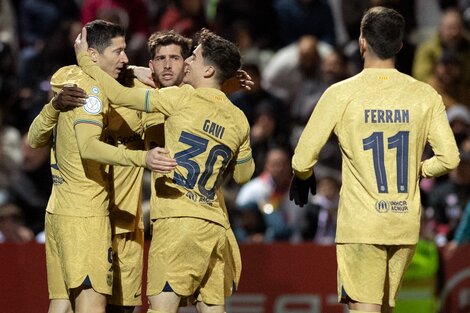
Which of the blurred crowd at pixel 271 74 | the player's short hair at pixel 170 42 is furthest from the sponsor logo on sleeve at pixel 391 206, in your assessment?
the blurred crowd at pixel 271 74

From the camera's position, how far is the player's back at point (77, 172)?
799 cm

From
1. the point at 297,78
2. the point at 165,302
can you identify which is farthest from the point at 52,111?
the point at 297,78

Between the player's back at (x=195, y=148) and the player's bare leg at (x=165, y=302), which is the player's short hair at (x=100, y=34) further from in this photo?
the player's bare leg at (x=165, y=302)

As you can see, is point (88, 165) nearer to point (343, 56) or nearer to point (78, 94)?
point (78, 94)

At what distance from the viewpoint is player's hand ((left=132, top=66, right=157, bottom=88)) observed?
854 centimetres

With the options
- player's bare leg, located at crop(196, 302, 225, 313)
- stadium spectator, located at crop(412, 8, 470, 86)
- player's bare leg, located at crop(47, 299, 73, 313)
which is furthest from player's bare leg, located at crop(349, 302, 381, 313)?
stadium spectator, located at crop(412, 8, 470, 86)

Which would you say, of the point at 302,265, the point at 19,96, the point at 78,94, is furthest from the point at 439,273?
the point at 19,96

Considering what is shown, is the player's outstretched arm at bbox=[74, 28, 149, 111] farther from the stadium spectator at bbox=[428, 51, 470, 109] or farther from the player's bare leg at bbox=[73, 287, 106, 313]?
the stadium spectator at bbox=[428, 51, 470, 109]

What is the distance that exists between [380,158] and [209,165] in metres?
1.07

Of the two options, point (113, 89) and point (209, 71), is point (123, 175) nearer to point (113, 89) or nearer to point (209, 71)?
point (113, 89)

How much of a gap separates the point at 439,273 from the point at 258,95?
3558 mm

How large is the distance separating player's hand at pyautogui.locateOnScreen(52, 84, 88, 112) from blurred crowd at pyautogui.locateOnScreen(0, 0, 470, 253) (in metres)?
3.50

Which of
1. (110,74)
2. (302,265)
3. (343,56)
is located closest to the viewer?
(110,74)

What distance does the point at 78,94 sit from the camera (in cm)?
791
